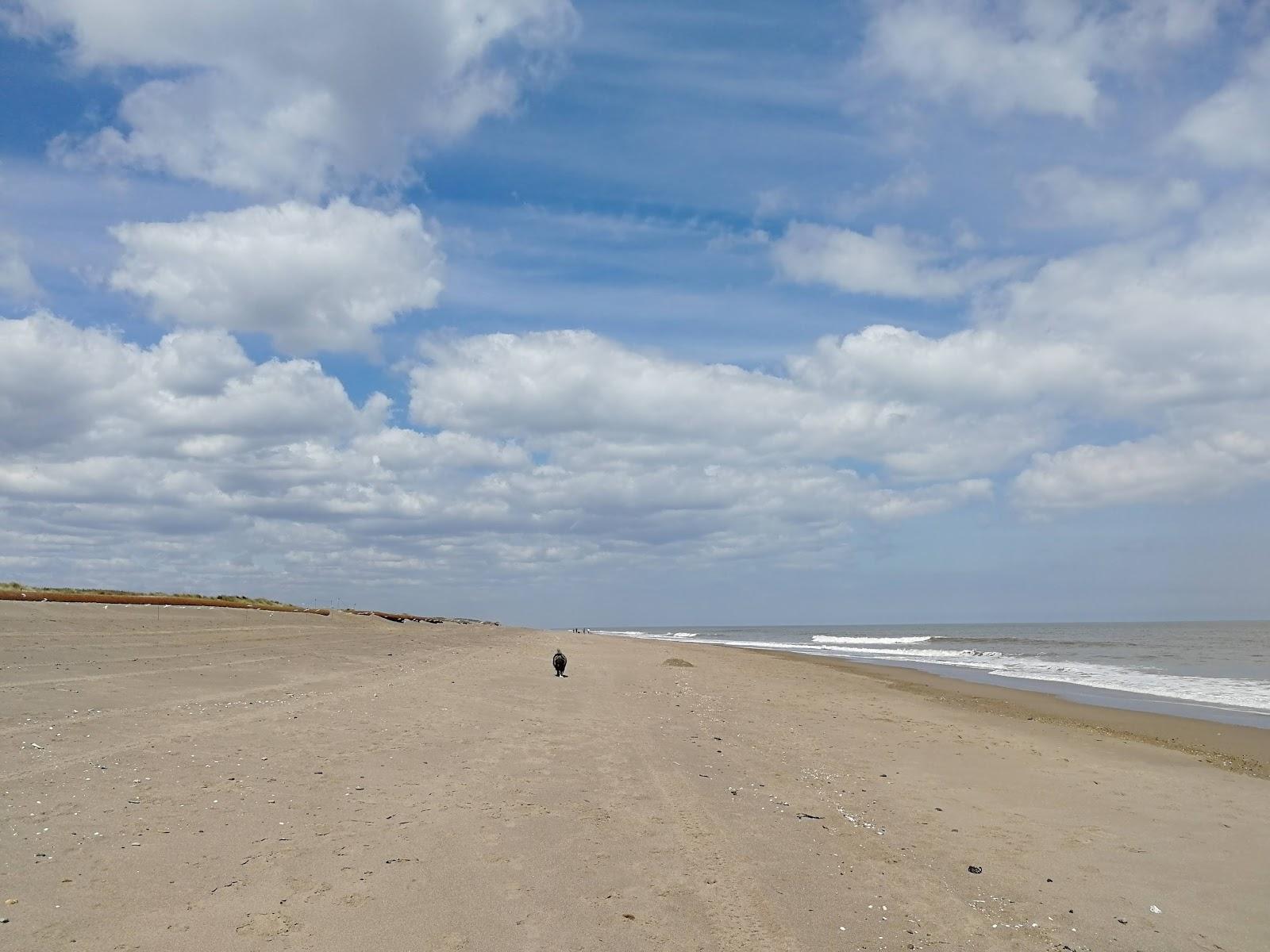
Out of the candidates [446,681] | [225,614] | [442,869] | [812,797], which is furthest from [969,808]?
[225,614]

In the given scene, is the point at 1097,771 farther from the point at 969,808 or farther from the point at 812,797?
the point at 812,797

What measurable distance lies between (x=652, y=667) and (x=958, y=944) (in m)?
25.0

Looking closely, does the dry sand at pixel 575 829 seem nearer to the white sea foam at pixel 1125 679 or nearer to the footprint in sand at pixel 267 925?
the footprint in sand at pixel 267 925

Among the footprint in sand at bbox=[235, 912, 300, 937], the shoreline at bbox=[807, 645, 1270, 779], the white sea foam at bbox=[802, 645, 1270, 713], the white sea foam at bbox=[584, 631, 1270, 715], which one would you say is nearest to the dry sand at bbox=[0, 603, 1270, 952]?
the footprint in sand at bbox=[235, 912, 300, 937]

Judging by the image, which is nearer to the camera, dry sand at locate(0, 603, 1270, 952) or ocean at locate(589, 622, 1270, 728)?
dry sand at locate(0, 603, 1270, 952)

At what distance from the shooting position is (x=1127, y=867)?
8570 millimetres

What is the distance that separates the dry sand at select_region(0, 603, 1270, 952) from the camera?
21.4 ft

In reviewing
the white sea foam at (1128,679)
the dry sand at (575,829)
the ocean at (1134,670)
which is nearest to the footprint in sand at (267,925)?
the dry sand at (575,829)

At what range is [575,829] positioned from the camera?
8.71 metres

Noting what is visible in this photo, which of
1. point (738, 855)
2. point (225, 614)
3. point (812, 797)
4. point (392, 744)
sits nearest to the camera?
point (738, 855)

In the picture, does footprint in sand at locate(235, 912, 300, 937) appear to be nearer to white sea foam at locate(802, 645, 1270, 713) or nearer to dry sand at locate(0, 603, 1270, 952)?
dry sand at locate(0, 603, 1270, 952)

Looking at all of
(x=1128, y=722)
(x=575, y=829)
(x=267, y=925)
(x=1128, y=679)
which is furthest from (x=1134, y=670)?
(x=267, y=925)

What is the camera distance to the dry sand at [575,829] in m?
6.52

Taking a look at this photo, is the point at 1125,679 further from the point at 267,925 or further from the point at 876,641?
the point at 876,641
